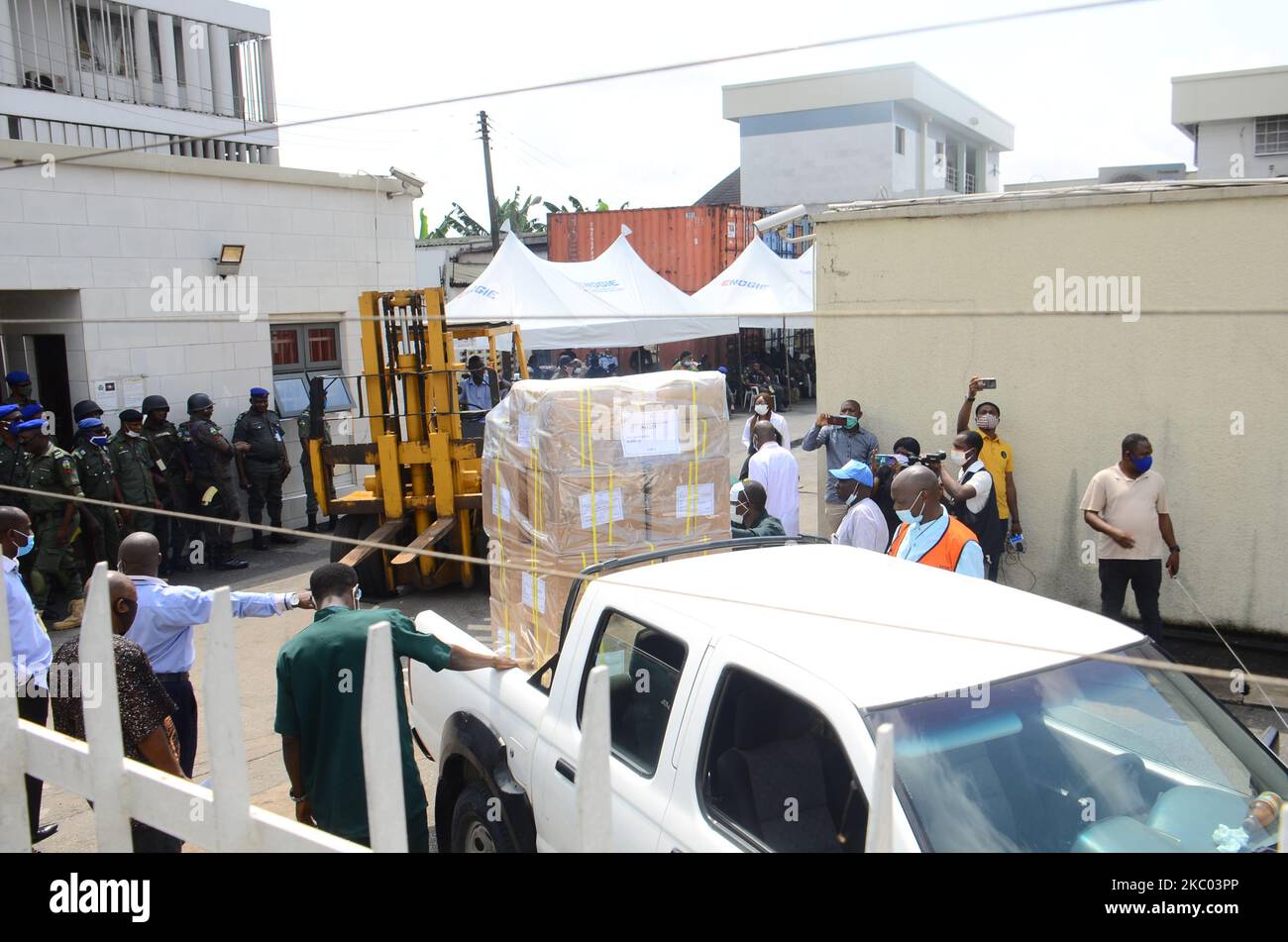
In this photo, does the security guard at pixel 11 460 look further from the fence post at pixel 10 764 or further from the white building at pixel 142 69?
the white building at pixel 142 69

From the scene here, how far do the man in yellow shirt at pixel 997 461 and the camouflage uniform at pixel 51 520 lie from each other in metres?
7.25

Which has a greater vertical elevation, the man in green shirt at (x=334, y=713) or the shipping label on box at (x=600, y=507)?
the shipping label on box at (x=600, y=507)

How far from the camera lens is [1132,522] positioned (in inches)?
252

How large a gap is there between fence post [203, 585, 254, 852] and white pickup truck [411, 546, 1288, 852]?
90 cm

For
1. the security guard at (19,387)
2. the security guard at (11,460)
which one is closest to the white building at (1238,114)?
the security guard at (19,387)

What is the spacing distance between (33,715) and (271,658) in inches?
111

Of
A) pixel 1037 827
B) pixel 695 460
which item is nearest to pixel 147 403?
pixel 695 460

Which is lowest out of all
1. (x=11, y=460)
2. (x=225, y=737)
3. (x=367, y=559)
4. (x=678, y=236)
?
(x=367, y=559)

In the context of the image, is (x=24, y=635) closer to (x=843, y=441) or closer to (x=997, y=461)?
(x=843, y=441)

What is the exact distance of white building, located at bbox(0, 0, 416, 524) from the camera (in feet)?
32.3

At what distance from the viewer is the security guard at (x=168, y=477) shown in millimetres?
10023

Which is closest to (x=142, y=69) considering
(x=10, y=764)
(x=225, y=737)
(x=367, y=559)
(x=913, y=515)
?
(x=367, y=559)

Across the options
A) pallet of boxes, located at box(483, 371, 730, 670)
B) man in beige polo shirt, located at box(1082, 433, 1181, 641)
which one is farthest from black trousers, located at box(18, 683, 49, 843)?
man in beige polo shirt, located at box(1082, 433, 1181, 641)

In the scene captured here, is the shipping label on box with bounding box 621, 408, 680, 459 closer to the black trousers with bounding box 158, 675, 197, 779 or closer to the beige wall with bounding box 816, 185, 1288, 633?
the black trousers with bounding box 158, 675, 197, 779
